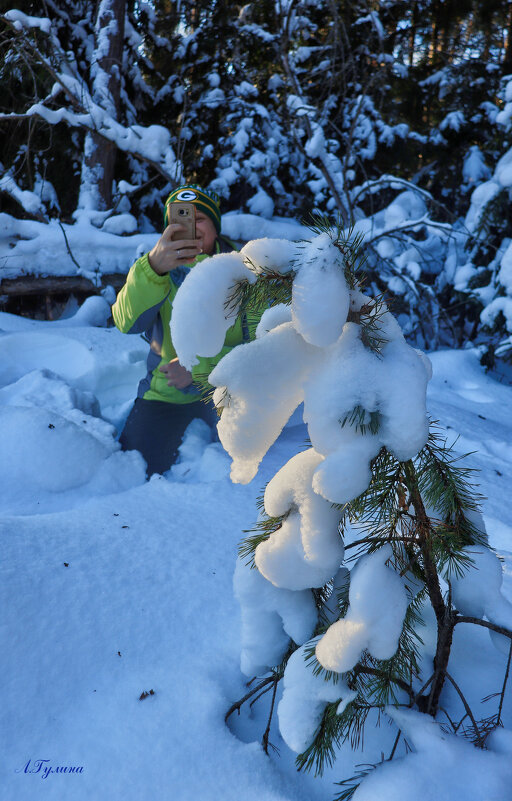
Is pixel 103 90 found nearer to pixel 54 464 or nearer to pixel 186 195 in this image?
pixel 186 195

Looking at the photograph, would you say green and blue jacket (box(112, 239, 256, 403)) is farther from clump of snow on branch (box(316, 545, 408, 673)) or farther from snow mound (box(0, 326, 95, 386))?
clump of snow on branch (box(316, 545, 408, 673))

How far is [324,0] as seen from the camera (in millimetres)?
5613

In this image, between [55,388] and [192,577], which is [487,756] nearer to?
[192,577]

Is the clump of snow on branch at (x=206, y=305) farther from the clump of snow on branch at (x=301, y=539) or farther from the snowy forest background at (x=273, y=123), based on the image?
the snowy forest background at (x=273, y=123)

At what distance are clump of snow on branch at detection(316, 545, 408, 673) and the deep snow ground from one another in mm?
164

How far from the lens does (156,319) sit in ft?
8.09

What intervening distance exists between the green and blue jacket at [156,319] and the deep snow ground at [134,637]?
47 centimetres

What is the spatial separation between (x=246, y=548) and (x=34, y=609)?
1.73 ft

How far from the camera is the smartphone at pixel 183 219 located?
193cm

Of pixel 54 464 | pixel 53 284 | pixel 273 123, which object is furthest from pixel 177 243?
pixel 273 123

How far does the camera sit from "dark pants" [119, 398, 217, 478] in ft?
7.16

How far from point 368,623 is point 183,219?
65.5 inches

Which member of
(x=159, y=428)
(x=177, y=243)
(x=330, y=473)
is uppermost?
(x=330, y=473)

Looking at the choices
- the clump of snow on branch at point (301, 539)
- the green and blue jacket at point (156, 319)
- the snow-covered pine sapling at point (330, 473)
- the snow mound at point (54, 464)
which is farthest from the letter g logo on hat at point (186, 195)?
the clump of snow on branch at point (301, 539)
